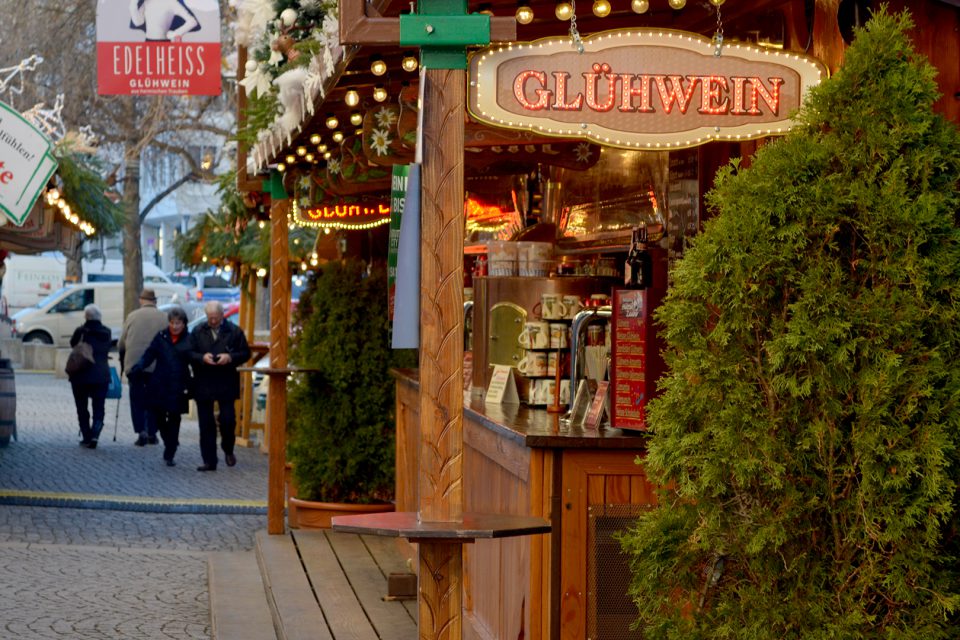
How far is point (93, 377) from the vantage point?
16.3 meters

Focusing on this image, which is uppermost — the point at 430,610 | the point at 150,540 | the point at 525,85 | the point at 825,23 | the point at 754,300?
the point at 825,23

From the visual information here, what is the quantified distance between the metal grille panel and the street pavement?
332cm

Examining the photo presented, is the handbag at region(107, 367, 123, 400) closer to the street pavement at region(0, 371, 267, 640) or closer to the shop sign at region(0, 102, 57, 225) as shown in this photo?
the street pavement at region(0, 371, 267, 640)

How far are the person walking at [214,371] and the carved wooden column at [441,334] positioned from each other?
1028 cm

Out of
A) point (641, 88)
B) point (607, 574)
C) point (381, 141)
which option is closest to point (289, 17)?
point (381, 141)

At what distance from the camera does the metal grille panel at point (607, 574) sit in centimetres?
514

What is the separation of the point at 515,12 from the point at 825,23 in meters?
1.17

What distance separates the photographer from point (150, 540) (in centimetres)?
1091

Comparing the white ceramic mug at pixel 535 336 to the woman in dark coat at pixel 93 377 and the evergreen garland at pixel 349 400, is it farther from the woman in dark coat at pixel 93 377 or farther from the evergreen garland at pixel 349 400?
the woman in dark coat at pixel 93 377

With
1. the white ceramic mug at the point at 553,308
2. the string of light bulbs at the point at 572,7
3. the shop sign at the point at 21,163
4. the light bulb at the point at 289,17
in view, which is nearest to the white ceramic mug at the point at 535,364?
the white ceramic mug at the point at 553,308

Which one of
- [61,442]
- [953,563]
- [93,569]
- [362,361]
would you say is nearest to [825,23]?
[953,563]

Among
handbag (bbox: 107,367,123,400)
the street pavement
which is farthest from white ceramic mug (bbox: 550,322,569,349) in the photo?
handbag (bbox: 107,367,123,400)

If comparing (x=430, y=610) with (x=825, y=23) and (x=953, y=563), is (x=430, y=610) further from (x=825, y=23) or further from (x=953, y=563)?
(x=825, y=23)

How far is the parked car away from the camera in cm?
4106
